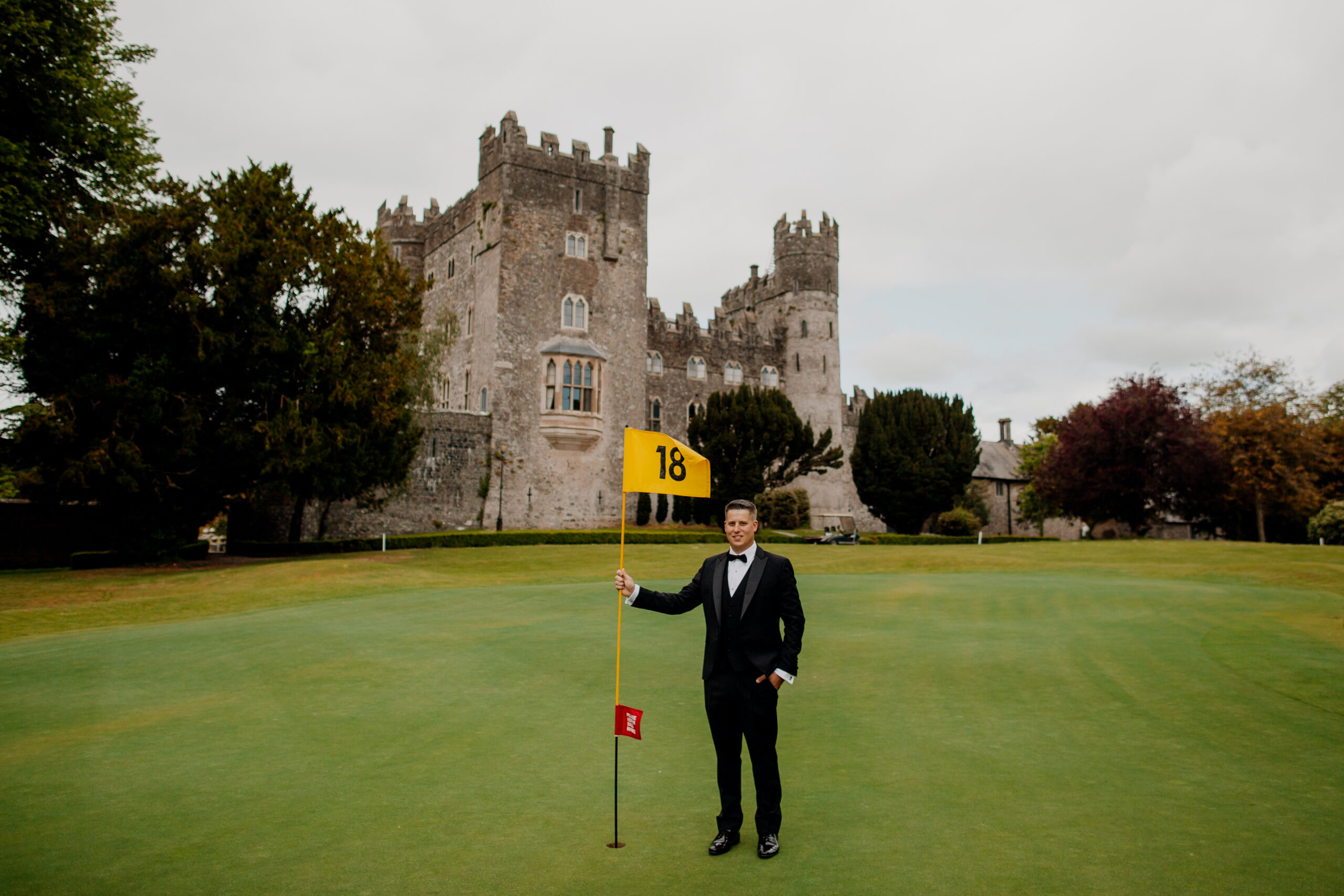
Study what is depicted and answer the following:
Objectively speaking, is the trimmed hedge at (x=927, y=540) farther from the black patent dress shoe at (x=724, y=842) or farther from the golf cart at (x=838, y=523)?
the black patent dress shoe at (x=724, y=842)

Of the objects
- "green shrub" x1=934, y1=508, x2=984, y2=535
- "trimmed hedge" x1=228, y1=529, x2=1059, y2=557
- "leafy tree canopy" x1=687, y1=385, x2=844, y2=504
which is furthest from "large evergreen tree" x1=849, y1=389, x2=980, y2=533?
"trimmed hedge" x1=228, y1=529, x2=1059, y2=557

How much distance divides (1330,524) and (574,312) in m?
36.6

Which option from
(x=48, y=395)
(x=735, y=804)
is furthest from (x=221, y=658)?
(x=48, y=395)

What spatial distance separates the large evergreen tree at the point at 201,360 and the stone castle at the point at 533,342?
11.1 metres

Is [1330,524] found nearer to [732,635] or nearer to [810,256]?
[810,256]

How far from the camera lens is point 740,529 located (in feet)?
18.7

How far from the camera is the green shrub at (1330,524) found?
3900 centimetres

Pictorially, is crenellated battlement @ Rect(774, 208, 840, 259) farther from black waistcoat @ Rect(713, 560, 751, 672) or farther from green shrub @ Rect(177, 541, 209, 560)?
black waistcoat @ Rect(713, 560, 751, 672)

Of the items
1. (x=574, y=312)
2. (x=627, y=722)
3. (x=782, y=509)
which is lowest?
(x=627, y=722)

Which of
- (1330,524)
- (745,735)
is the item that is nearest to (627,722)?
(745,735)

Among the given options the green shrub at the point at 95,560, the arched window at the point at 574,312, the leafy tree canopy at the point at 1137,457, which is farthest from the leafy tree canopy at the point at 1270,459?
the green shrub at the point at 95,560

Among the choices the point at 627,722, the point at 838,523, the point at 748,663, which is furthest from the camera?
the point at 838,523

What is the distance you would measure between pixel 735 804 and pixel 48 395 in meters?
27.6

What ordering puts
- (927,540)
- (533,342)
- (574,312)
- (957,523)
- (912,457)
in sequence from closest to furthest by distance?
(533,342) < (574,312) < (927,540) < (957,523) < (912,457)
